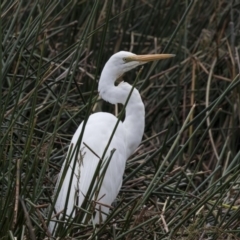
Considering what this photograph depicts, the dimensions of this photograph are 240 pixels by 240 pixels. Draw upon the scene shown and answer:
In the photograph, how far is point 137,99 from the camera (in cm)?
276

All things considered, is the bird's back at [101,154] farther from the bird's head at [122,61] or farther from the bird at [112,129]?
the bird's head at [122,61]

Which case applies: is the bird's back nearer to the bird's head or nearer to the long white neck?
the long white neck

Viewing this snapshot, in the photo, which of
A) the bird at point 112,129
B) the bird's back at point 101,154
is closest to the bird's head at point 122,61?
the bird at point 112,129

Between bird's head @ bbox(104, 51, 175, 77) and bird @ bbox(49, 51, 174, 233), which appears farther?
bird's head @ bbox(104, 51, 175, 77)

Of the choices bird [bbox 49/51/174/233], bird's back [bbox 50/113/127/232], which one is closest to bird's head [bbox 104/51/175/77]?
bird [bbox 49/51/174/233]

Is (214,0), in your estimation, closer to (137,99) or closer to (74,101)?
(74,101)

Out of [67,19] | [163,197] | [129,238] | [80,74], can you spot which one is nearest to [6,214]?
[129,238]

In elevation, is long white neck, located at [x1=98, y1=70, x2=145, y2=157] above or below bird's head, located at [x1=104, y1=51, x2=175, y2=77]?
below

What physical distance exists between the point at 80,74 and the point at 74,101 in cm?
44

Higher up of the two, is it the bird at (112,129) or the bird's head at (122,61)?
the bird's head at (122,61)

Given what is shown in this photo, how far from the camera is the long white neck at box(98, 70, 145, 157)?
108 inches

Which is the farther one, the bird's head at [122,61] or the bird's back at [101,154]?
the bird's head at [122,61]

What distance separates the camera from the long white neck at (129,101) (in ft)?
9.03

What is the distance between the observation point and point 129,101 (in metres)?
2.77
